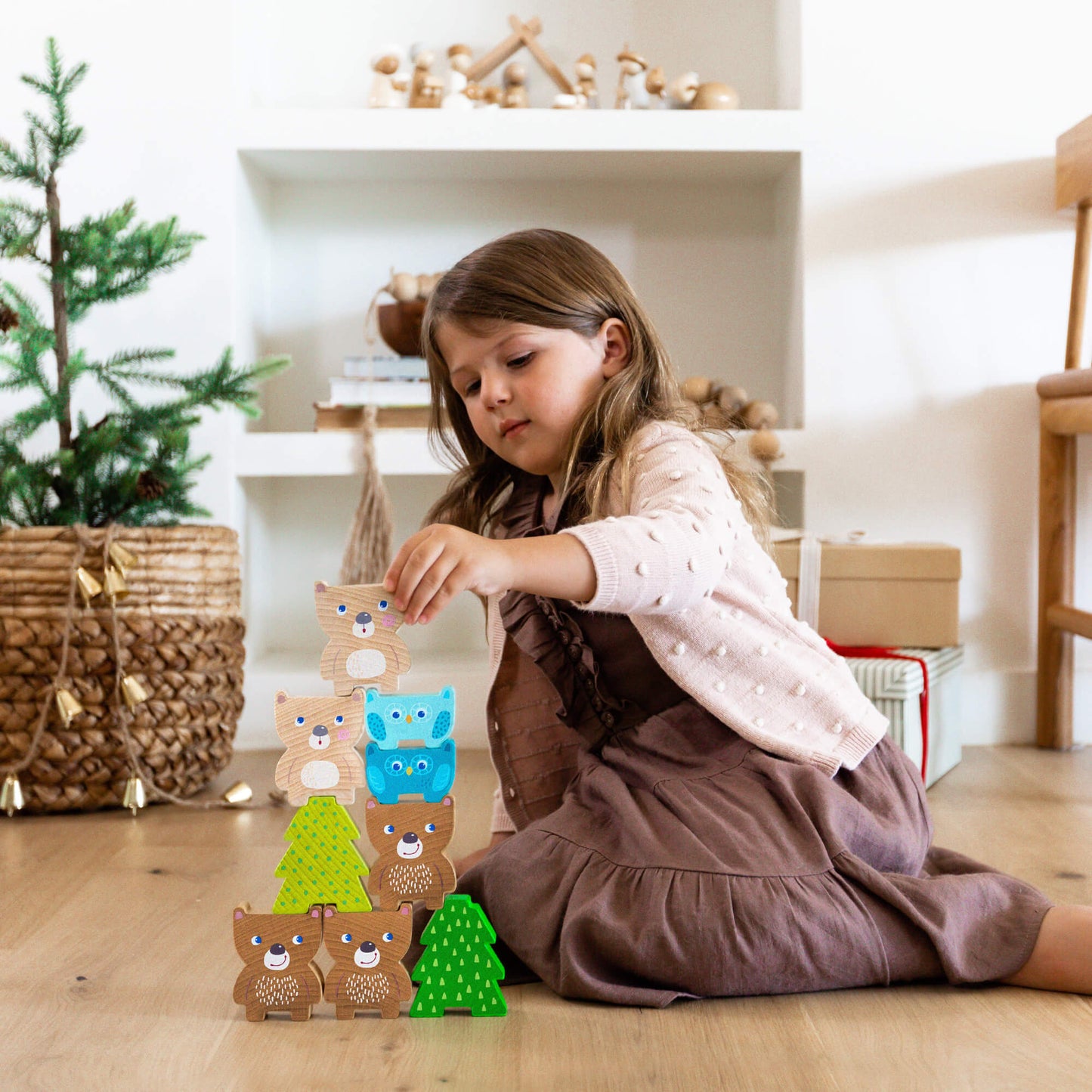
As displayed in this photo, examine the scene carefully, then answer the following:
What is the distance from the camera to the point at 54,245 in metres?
1.50

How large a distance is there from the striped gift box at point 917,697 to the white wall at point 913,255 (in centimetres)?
21

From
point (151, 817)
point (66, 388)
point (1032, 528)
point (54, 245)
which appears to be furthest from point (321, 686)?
point (1032, 528)

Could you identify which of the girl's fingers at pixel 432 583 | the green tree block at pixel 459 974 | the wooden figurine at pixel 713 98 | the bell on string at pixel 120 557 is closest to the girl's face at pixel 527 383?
the girl's fingers at pixel 432 583

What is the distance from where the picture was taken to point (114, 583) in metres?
1.42

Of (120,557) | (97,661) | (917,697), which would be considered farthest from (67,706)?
(917,697)

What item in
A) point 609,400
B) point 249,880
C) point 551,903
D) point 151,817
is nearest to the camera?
point 551,903

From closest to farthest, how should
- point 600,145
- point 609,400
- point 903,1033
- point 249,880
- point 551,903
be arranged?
point 903,1033 → point 551,903 → point 609,400 → point 249,880 → point 600,145

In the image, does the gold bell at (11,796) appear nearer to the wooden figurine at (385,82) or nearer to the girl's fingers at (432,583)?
the girl's fingers at (432,583)

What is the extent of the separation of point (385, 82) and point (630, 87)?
378 mm

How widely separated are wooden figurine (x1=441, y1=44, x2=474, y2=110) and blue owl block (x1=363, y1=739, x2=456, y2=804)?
127 centimetres

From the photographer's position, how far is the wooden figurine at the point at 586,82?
189 cm

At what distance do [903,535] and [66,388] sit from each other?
1.16m

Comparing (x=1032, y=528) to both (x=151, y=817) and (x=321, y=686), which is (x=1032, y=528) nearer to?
(x=321, y=686)

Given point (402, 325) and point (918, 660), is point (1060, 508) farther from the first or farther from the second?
point (402, 325)
